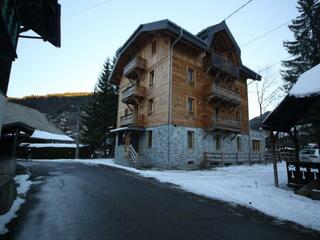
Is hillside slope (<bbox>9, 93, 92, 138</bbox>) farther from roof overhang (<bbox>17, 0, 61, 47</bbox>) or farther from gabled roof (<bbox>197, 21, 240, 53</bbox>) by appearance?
roof overhang (<bbox>17, 0, 61, 47</bbox>)

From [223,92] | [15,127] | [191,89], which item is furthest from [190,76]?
[15,127]

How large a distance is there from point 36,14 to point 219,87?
1721 cm

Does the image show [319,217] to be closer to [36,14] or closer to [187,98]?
[36,14]

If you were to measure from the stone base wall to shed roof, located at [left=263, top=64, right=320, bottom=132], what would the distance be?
982cm

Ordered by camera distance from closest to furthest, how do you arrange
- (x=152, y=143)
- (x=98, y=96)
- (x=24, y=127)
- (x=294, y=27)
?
(x=24, y=127), (x=152, y=143), (x=294, y=27), (x=98, y=96)

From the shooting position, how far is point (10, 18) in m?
6.55

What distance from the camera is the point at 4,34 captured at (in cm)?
595

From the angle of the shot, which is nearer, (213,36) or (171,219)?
(171,219)

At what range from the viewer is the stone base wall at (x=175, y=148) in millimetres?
18797

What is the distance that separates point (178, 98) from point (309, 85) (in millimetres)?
12463

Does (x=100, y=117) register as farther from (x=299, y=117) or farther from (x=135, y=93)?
(x=299, y=117)

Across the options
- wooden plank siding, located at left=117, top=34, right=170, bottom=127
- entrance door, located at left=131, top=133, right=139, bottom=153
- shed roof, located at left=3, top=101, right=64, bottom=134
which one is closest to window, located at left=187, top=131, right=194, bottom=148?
wooden plank siding, located at left=117, top=34, right=170, bottom=127

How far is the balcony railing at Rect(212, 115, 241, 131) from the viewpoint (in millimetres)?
21234

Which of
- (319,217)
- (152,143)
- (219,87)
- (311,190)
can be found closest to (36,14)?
(319,217)
